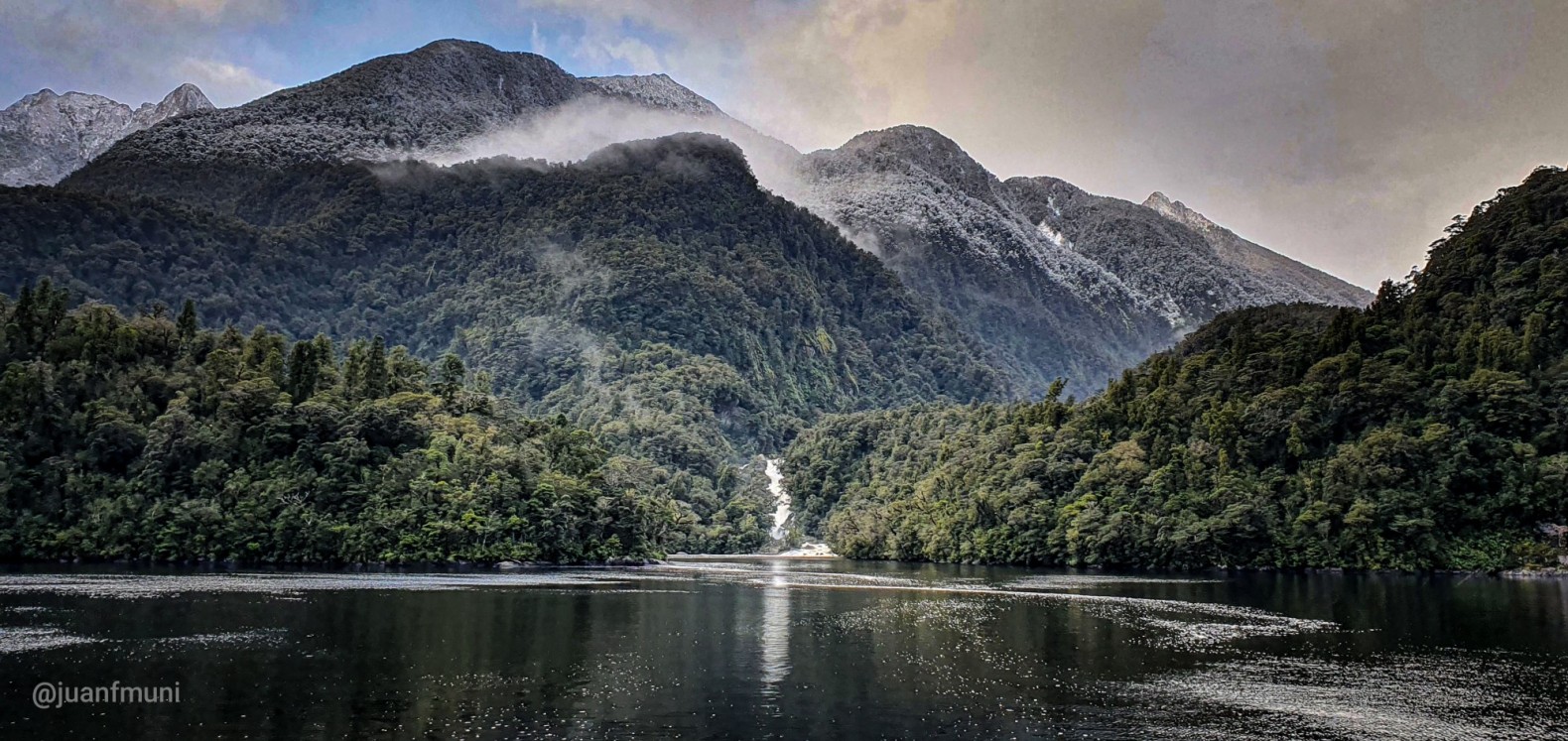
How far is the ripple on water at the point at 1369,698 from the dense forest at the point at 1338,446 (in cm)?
6759

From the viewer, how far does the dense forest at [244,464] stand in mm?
115812

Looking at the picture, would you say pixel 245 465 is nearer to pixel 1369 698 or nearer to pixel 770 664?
pixel 770 664

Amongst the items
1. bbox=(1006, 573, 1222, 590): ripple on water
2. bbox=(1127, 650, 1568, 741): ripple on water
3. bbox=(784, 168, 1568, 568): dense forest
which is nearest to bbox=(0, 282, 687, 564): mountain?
bbox=(784, 168, 1568, 568): dense forest

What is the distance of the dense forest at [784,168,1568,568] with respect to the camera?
114438 millimetres

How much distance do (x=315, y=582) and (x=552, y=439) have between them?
75162mm

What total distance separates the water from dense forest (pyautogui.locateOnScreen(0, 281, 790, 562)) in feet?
103

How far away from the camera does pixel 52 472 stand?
380 feet

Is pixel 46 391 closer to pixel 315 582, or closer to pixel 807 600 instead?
pixel 315 582

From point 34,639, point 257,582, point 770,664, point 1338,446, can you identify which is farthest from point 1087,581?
point 34,639

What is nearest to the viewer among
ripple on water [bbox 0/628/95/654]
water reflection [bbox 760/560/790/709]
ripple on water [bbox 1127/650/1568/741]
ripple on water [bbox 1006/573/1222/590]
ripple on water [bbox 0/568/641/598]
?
ripple on water [bbox 1127/650/1568/741]

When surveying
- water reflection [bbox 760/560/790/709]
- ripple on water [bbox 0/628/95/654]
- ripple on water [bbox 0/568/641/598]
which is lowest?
water reflection [bbox 760/560/790/709]

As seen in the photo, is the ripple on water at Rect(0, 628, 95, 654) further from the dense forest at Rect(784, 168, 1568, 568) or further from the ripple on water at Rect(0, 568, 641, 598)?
the dense forest at Rect(784, 168, 1568, 568)

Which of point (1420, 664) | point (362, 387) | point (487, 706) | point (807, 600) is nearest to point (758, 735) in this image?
point (487, 706)

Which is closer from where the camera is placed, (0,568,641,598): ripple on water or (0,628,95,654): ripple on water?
(0,628,95,654): ripple on water
